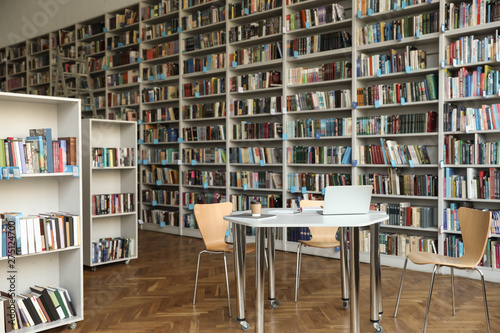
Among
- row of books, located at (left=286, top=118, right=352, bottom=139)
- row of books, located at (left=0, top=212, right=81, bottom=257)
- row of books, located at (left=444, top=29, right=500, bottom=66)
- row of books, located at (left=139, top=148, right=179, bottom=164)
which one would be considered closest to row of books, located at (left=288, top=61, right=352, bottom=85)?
row of books, located at (left=286, top=118, right=352, bottom=139)

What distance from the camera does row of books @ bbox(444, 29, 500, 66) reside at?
477 cm

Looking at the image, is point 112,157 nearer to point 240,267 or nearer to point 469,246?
point 240,267

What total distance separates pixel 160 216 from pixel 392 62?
4.46 metres

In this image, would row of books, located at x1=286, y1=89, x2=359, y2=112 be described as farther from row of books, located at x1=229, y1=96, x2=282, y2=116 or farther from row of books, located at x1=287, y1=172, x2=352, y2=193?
row of books, located at x1=287, y1=172, x2=352, y2=193

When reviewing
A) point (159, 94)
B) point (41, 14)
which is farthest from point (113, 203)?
point (41, 14)

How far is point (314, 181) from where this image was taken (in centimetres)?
611

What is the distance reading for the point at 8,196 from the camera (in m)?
3.50

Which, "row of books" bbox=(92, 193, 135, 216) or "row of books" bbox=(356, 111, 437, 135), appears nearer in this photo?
"row of books" bbox=(356, 111, 437, 135)

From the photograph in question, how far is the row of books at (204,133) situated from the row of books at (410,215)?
2.75 metres

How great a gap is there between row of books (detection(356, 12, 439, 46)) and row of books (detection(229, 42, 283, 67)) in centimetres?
122

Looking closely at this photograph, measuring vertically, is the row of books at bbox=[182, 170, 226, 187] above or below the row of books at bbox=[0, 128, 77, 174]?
below

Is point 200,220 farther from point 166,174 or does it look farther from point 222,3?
point 222,3

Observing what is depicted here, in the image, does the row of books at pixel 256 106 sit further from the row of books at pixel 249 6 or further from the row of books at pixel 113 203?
the row of books at pixel 113 203

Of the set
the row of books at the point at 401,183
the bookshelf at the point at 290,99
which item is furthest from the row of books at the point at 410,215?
the row of books at the point at 401,183
